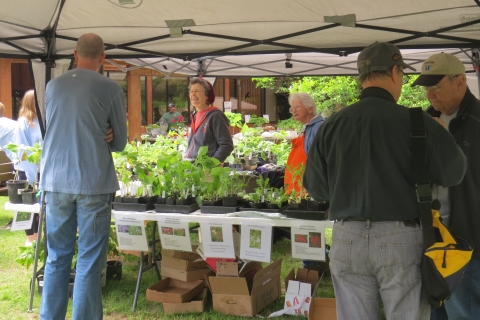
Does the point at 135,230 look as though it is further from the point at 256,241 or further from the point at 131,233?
the point at 256,241

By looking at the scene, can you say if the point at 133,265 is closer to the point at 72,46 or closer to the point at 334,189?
the point at 72,46

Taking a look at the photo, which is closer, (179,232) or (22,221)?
(179,232)

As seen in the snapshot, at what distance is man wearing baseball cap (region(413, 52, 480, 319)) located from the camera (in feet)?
7.57

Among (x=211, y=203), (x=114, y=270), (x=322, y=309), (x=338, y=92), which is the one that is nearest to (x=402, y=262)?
(x=322, y=309)

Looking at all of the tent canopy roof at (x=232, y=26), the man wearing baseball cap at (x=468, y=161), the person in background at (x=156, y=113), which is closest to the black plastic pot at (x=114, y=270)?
the tent canopy roof at (x=232, y=26)

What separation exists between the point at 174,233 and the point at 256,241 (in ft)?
1.85

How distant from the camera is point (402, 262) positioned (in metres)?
1.85

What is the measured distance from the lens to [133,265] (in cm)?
491

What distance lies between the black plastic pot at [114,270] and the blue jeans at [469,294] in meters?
2.86

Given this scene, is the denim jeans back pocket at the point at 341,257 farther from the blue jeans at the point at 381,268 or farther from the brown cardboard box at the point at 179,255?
the brown cardboard box at the point at 179,255

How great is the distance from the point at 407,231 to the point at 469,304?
0.82 m

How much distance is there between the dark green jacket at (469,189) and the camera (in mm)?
2303

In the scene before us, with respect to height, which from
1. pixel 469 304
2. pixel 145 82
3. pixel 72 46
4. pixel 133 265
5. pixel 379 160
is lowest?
pixel 133 265

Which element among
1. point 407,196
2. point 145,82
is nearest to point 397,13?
A: point 407,196
